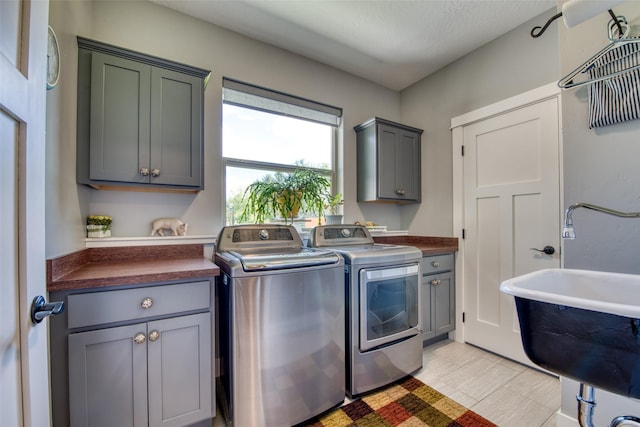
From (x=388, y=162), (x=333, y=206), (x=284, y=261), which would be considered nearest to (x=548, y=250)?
(x=388, y=162)

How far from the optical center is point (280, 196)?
2.33m

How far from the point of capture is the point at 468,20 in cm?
219

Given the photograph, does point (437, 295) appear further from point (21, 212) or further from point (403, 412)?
point (21, 212)

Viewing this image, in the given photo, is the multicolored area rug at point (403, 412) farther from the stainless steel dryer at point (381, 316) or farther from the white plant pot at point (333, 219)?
the white plant pot at point (333, 219)

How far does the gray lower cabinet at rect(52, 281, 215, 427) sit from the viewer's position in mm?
1205

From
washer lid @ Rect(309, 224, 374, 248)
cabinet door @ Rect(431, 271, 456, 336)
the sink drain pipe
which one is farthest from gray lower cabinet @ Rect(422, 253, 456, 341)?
the sink drain pipe

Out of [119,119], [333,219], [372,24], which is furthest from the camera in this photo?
[333,219]

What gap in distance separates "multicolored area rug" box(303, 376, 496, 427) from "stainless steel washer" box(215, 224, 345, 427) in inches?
3.7

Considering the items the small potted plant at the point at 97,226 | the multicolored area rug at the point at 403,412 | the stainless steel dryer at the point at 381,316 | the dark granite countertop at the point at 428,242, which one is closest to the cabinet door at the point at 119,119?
the small potted plant at the point at 97,226

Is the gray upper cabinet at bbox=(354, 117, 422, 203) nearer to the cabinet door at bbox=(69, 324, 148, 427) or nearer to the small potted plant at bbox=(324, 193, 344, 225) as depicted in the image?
the small potted plant at bbox=(324, 193, 344, 225)

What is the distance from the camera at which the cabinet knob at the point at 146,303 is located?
1305mm

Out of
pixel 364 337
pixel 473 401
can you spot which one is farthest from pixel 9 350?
pixel 473 401

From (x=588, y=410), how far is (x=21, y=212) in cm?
184

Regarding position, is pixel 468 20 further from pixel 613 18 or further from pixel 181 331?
pixel 181 331
